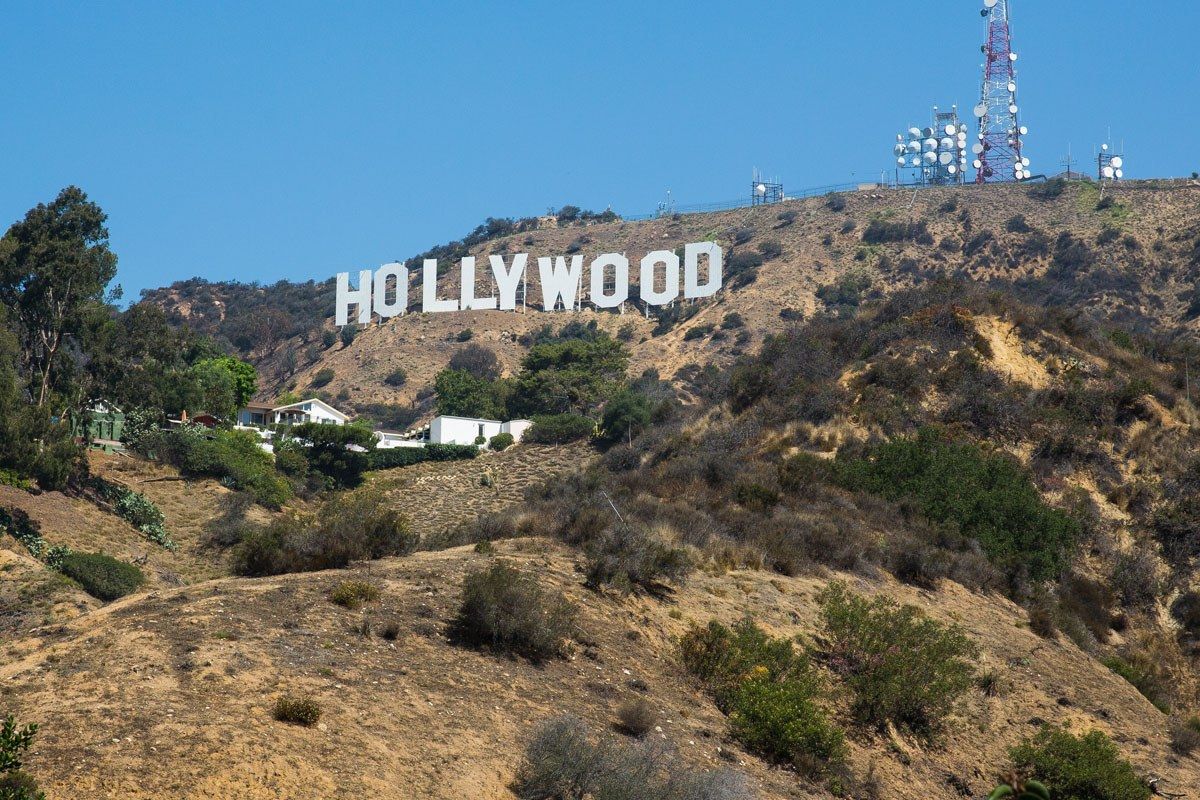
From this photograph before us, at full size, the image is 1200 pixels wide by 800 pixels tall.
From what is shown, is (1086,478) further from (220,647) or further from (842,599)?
(220,647)

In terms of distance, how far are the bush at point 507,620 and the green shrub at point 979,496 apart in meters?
17.7

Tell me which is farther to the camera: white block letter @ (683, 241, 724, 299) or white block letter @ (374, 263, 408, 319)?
white block letter @ (374, 263, 408, 319)

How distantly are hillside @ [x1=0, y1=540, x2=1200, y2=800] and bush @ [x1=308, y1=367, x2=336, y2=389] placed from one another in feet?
266

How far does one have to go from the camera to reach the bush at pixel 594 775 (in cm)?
1447

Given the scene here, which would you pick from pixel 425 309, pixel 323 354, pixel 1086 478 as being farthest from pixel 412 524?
pixel 323 354

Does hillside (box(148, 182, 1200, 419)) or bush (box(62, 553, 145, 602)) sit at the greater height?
hillside (box(148, 182, 1200, 419))

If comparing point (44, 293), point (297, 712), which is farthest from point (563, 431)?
point (297, 712)

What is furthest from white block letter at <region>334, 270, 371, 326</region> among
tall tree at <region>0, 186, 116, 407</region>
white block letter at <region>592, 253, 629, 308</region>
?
tall tree at <region>0, 186, 116, 407</region>

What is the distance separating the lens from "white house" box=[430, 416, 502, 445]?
70.6 meters

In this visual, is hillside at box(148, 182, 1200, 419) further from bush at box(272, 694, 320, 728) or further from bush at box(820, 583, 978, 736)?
bush at box(272, 694, 320, 728)

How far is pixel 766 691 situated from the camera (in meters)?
19.0

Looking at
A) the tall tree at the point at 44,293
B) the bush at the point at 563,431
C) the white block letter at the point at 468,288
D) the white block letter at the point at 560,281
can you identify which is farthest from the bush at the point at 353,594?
the white block letter at the point at 468,288

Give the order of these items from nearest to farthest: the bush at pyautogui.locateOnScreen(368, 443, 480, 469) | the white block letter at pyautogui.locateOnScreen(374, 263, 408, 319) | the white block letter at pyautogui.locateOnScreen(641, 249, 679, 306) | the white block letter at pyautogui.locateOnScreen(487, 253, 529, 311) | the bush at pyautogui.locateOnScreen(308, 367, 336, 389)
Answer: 1. the bush at pyautogui.locateOnScreen(368, 443, 480, 469)
2. the white block letter at pyautogui.locateOnScreen(641, 249, 679, 306)
3. the white block letter at pyautogui.locateOnScreen(487, 253, 529, 311)
4. the white block letter at pyautogui.locateOnScreen(374, 263, 408, 319)
5. the bush at pyautogui.locateOnScreen(308, 367, 336, 389)

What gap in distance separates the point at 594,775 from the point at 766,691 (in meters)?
4.94
